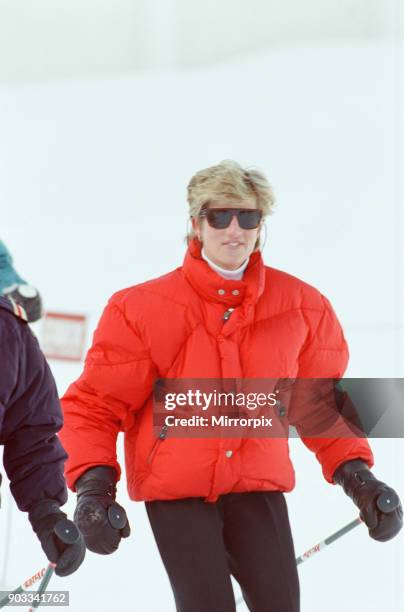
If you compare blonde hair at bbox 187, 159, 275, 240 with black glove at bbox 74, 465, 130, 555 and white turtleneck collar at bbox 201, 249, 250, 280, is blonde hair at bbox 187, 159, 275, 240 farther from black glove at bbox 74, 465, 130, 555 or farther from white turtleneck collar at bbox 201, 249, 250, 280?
black glove at bbox 74, 465, 130, 555

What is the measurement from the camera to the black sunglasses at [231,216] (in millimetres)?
2604

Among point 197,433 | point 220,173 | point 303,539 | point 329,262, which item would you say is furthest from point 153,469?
point 329,262

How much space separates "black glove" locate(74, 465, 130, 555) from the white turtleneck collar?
1.77 feet

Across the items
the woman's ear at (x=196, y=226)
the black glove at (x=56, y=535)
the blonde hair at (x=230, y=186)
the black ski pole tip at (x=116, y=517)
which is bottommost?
the black ski pole tip at (x=116, y=517)

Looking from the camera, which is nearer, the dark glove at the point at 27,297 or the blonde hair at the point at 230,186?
the blonde hair at the point at 230,186

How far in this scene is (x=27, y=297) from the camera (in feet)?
11.3

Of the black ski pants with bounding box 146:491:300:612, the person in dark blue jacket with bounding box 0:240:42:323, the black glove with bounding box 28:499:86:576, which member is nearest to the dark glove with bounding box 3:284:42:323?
the person in dark blue jacket with bounding box 0:240:42:323

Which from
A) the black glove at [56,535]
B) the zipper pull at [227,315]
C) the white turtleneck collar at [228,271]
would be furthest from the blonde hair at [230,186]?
the black glove at [56,535]

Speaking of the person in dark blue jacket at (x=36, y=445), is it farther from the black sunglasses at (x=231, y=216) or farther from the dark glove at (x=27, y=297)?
the dark glove at (x=27, y=297)

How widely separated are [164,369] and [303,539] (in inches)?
65.0

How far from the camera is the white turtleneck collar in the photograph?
8.65ft

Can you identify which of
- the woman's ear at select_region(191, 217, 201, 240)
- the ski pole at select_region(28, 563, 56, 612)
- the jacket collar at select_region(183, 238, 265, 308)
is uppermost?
the woman's ear at select_region(191, 217, 201, 240)

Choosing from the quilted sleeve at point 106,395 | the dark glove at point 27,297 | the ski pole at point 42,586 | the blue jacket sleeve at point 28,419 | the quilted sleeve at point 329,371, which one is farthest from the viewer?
the dark glove at point 27,297

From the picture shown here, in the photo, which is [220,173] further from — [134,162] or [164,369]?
[134,162]
